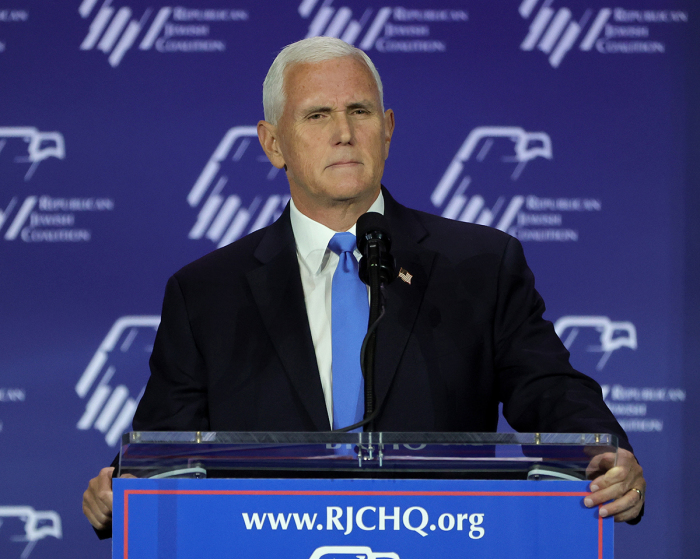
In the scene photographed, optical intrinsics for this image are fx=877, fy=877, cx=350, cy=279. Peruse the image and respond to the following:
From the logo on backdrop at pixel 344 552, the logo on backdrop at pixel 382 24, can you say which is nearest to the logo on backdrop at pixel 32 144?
the logo on backdrop at pixel 382 24

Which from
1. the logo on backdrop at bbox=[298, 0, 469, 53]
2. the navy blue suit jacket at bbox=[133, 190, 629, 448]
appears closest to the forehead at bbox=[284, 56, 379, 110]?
the navy blue suit jacket at bbox=[133, 190, 629, 448]

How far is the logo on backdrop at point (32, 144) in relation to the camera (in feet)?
10.4

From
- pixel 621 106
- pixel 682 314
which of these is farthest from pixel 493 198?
pixel 682 314

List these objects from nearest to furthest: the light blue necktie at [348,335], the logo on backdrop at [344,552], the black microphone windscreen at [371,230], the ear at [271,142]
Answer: the logo on backdrop at [344,552], the black microphone windscreen at [371,230], the light blue necktie at [348,335], the ear at [271,142]

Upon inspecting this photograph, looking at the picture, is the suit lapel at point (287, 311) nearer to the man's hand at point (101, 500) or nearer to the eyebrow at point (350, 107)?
the eyebrow at point (350, 107)

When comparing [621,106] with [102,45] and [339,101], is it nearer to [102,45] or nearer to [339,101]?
[339,101]

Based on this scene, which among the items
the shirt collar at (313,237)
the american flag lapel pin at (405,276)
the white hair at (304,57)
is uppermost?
the white hair at (304,57)

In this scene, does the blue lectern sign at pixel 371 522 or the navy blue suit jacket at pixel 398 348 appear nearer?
the blue lectern sign at pixel 371 522

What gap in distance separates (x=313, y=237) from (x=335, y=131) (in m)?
0.25

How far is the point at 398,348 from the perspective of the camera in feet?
5.79

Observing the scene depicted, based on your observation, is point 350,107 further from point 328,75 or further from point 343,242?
point 343,242

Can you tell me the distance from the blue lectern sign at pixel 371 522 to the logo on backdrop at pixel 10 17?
257 centimetres

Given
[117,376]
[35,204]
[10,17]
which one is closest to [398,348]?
[117,376]

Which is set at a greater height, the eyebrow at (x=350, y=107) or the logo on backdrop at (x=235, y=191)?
the logo on backdrop at (x=235, y=191)
